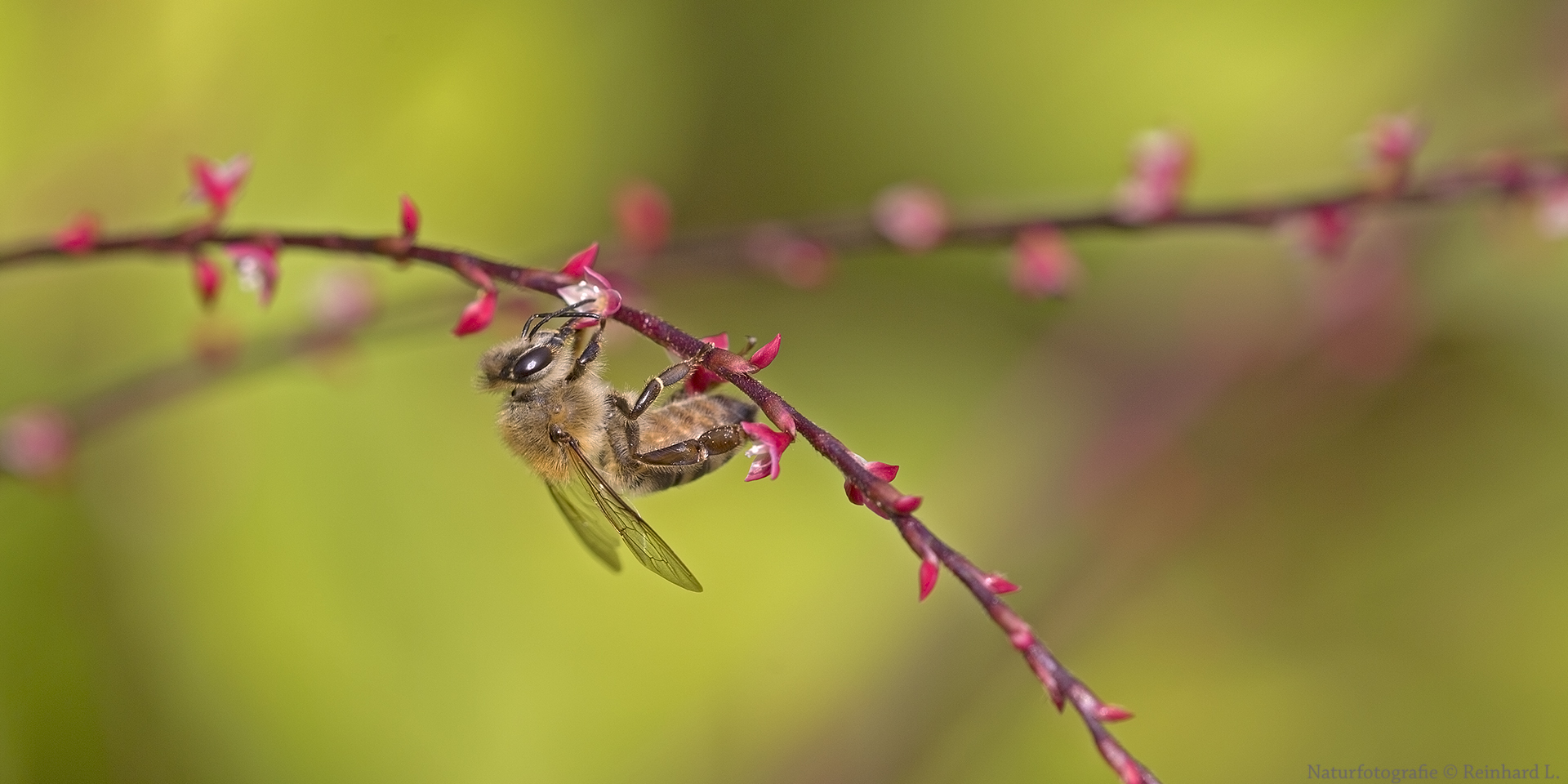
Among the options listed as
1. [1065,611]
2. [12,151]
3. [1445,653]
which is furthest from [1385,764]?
[12,151]

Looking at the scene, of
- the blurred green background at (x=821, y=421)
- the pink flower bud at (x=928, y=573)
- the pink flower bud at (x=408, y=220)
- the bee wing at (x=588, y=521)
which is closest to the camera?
the pink flower bud at (x=928, y=573)

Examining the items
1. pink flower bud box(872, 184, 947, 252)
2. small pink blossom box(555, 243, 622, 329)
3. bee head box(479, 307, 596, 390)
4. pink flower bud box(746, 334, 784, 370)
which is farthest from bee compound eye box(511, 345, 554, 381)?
pink flower bud box(872, 184, 947, 252)

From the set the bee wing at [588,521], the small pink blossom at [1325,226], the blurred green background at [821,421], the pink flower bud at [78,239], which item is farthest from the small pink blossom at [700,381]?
the blurred green background at [821,421]

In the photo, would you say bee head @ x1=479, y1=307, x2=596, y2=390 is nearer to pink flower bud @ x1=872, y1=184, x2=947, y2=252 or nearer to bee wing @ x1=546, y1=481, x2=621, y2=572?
bee wing @ x1=546, y1=481, x2=621, y2=572

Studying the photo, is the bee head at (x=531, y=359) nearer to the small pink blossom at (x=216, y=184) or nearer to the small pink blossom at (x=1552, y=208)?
the small pink blossom at (x=216, y=184)

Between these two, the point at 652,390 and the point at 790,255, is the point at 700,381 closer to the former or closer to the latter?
the point at 652,390

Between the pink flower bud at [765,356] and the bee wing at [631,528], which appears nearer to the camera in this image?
the pink flower bud at [765,356]
